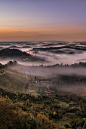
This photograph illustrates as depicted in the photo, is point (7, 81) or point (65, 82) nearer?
point (7, 81)

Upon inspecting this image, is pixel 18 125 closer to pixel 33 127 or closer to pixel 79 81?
pixel 33 127

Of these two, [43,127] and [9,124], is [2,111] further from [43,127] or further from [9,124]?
[43,127]

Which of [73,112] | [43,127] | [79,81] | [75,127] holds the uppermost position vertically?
[43,127]

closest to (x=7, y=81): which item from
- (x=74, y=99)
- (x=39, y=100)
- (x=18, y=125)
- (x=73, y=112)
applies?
(x=39, y=100)

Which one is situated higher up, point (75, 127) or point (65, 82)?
point (75, 127)

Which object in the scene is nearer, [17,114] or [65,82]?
[17,114]

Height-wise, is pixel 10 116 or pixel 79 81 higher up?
pixel 10 116

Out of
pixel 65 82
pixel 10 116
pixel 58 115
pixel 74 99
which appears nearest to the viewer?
pixel 10 116

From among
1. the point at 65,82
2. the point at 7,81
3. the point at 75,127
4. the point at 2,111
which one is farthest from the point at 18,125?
the point at 65,82

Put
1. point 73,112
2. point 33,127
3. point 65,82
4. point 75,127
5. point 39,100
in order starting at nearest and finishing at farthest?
point 33,127 → point 75,127 → point 73,112 → point 39,100 → point 65,82
